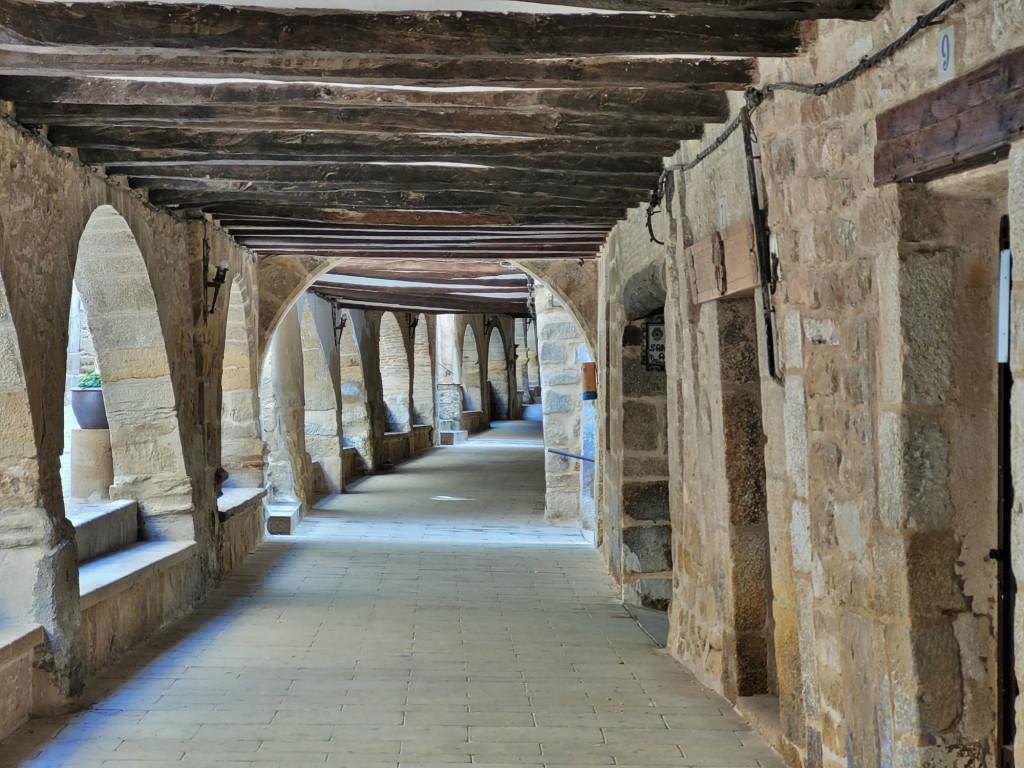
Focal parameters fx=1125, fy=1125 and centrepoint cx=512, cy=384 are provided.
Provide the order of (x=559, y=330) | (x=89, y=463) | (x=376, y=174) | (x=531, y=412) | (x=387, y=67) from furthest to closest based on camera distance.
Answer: (x=531, y=412) < (x=559, y=330) < (x=89, y=463) < (x=376, y=174) < (x=387, y=67)

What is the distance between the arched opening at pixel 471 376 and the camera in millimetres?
22469

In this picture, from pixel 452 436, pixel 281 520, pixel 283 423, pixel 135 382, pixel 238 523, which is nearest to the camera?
pixel 135 382

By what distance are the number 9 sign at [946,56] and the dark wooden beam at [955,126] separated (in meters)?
0.03

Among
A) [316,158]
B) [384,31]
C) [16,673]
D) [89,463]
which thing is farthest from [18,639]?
[89,463]

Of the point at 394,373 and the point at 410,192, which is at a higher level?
the point at 410,192

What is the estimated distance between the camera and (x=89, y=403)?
6.07m

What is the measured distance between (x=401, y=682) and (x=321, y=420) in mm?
7878

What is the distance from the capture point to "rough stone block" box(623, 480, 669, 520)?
21.6 ft

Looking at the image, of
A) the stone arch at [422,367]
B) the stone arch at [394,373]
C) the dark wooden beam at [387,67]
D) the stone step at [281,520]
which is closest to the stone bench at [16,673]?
the dark wooden beam at [387,67]

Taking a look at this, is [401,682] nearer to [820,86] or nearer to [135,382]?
[135,382]

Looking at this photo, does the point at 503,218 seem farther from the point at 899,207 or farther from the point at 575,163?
the point at 899,207

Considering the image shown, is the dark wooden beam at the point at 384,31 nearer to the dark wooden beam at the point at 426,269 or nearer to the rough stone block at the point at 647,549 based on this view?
the rough stone block at the point at 647,549

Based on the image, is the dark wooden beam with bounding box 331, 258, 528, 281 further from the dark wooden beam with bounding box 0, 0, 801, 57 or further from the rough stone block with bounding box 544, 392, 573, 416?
the dark wooden beam with bounding box 0, 0, 801, 57

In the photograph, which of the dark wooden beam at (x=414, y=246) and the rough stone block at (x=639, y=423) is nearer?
the rough stone block at (x=639, y=423)
